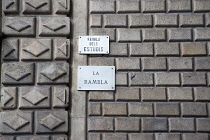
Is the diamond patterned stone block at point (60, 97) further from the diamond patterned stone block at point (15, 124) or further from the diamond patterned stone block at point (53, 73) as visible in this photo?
the diamond patterned stone block at point (15, 124)

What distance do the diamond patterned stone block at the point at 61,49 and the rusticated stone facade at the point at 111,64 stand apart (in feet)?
0.04

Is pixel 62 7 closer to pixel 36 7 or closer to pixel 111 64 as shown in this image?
pixel 36 7

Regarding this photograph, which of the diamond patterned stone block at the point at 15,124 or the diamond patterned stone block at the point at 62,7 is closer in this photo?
the diamond patterned stone block at the point at 15,124

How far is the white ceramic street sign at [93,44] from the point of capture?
3211 millimetres

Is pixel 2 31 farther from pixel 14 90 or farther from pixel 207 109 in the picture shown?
pixel 207 109

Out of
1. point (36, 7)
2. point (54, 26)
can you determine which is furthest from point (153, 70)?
point (36, 7)

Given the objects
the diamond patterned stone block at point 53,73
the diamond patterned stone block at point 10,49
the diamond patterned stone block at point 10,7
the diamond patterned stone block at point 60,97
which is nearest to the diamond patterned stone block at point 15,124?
the diamond patterned stone block at point 60,97

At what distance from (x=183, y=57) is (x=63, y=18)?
1464 millimetres

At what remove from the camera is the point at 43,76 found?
10.3 feet

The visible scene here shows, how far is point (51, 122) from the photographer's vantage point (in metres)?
3.04

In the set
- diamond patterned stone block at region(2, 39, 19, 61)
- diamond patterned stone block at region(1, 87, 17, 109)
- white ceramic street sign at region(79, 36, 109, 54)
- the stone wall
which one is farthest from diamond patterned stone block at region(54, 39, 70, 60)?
diamond patterned stone block at region(1, 87, 17, 109)

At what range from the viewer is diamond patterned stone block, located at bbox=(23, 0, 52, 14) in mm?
3240

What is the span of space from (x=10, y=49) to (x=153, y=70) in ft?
5.39

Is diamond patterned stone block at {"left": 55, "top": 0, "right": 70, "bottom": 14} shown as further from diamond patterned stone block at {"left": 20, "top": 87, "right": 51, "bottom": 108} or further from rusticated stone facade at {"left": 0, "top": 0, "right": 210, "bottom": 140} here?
diamond patterned stone block at {"left": 20, "top": 87, "right": 51, "bottom": 108}
